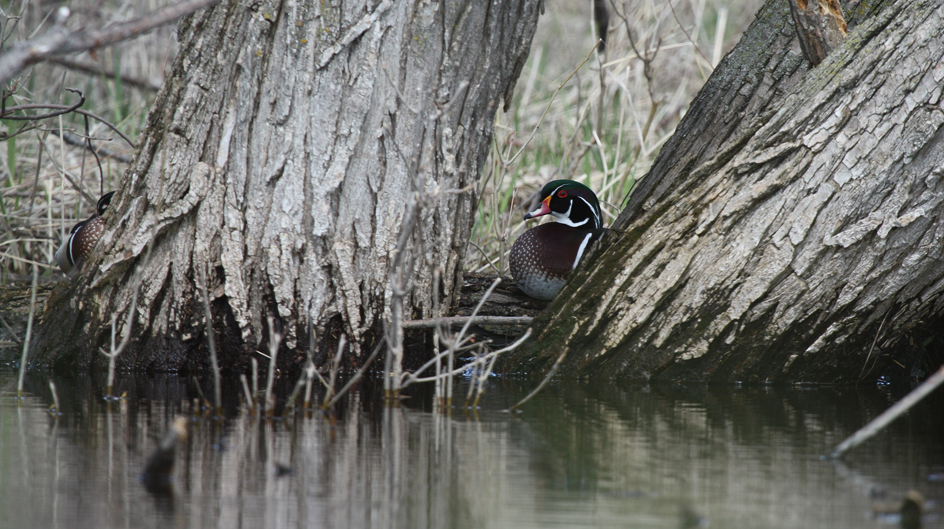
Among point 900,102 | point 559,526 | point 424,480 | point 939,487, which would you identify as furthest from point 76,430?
point 900,102

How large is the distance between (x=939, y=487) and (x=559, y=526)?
1.02 m

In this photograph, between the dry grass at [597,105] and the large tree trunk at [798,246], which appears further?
the dry grass at [597,105]

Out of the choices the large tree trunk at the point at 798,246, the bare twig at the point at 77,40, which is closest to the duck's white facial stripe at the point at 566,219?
the large tree trunk at the point at 798,246

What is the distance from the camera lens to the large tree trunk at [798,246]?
3451 mm

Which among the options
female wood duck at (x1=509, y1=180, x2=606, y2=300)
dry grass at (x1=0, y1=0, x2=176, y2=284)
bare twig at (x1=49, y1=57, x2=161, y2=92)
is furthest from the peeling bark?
bare twig at (x1=49, y1=57, x2=161, y2=92)

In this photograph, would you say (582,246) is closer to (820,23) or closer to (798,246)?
(798,246)

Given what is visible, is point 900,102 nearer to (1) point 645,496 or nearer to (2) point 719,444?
(2) point 719,444

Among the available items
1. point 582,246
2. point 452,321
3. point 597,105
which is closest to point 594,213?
point 582,246

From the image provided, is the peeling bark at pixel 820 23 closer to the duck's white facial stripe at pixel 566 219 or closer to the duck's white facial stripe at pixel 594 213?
the duck's white facial stripe at pixel 594 213

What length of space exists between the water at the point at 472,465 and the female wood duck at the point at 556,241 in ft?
4.02

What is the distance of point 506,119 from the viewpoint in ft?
22.6

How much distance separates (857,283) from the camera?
11.8 feet

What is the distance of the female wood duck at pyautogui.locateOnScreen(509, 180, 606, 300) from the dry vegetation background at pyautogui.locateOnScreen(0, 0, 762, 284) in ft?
1.26

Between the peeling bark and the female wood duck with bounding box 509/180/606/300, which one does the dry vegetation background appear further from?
the peeling bark
